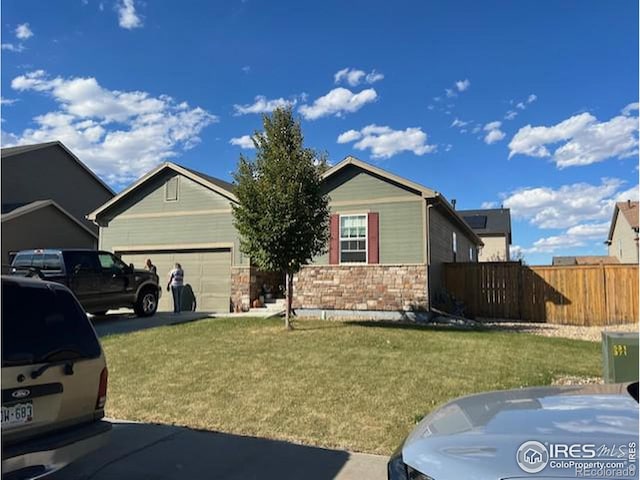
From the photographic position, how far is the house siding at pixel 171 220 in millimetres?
18625

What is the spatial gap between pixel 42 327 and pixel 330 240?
13.6 metres

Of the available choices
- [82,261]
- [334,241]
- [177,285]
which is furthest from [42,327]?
[334,241]

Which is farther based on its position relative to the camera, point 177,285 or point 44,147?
point 44,147

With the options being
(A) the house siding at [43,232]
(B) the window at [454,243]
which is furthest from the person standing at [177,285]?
(B) the window at [454,243]

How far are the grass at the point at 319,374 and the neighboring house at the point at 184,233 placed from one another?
17.5 feet

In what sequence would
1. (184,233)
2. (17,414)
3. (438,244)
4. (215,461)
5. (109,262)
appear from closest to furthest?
(17,414) < (215,461) < (109,262) < (438,244) < (184,233)

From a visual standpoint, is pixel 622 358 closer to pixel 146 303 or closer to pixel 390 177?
pixel 390 177

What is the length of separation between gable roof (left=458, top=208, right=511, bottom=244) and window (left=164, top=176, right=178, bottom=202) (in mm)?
32111

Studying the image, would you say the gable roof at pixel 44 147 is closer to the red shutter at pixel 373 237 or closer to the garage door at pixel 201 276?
the garage door at pixel 201 276

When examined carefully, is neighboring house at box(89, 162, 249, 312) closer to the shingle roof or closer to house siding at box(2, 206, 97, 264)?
house siding at box(2, 206, 97, 264)

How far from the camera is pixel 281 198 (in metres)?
12.4

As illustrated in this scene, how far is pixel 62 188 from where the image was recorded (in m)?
27.7

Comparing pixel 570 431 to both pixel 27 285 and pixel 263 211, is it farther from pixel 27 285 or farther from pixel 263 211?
pixel 263 211

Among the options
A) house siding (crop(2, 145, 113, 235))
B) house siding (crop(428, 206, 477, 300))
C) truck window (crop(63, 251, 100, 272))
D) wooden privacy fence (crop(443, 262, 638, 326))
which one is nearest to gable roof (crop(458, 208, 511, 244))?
house siding (crop(428, 206, 477, 300))
